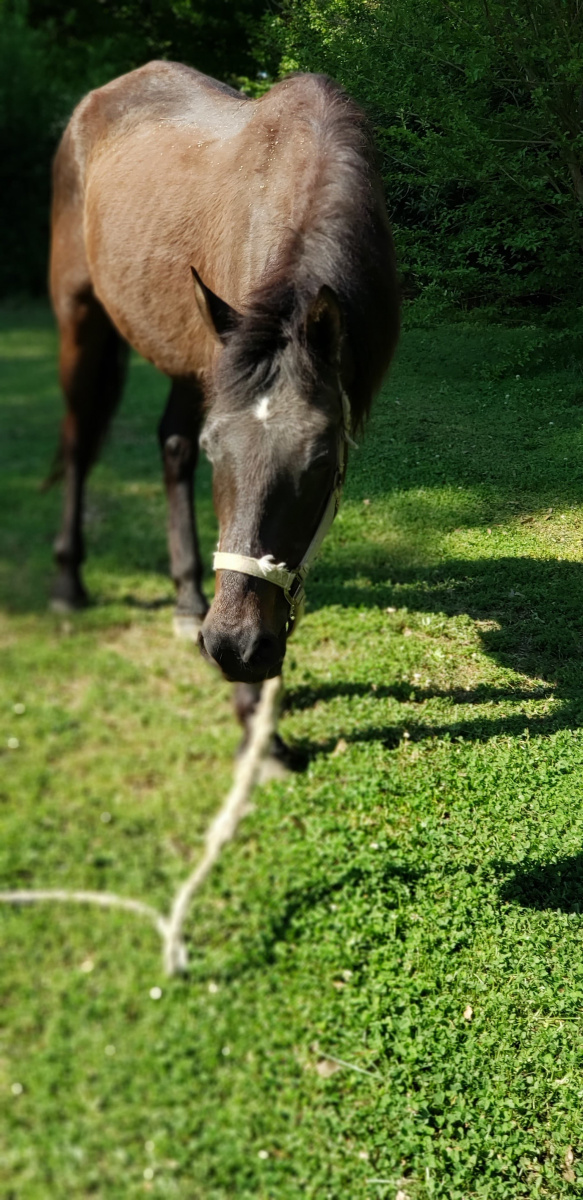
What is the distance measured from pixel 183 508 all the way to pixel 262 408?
198cm

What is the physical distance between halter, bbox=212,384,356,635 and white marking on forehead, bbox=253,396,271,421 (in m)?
0.14

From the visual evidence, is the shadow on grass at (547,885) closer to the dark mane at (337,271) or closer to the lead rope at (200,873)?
the dark mane at (337,271)

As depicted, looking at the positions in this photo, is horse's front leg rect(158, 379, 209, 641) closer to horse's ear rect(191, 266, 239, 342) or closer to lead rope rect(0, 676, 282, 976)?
lead rope rect(0, 676, 282, 976)

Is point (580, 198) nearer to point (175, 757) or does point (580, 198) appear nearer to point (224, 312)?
point (224, 312)

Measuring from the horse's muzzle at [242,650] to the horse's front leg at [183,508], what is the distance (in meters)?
1.91

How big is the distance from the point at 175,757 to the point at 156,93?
197 centimetres

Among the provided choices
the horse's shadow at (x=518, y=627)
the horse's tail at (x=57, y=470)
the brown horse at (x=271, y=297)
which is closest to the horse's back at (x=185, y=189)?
the brown horse at (x=271, y=297)

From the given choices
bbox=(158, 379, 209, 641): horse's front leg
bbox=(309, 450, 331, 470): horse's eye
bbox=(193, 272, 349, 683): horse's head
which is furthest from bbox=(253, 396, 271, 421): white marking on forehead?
bbox=(158, 379, 209, 641): horse's front leg

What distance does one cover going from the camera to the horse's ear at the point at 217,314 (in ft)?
5.05

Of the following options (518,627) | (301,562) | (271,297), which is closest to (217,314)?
(271,297)

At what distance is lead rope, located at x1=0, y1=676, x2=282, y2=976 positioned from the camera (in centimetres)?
244

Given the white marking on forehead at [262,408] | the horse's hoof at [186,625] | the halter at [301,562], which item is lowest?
the horse's hoof at [186,625]

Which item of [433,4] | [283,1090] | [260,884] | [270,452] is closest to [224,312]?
[270,452]

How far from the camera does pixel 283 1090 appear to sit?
6.34 ft
